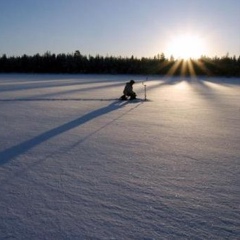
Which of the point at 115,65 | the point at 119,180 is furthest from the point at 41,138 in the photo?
the point at 115,65

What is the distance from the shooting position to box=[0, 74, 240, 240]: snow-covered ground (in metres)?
2.04

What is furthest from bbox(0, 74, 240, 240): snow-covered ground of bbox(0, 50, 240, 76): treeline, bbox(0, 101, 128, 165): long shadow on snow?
bbox(0, 50, 240, 76): treeline

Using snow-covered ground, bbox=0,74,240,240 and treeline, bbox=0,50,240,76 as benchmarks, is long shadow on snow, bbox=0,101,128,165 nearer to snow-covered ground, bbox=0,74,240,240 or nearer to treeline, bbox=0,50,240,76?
snow-covered ground, bbox=0,74,240,240

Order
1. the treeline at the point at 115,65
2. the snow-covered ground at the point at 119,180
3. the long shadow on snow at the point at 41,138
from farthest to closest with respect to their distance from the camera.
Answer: the treeline at the point at 115,65 → the long shadow on snow at the point at 41,138 → the snow-covered ground at the point at 119,180

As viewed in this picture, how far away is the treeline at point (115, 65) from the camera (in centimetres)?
2411

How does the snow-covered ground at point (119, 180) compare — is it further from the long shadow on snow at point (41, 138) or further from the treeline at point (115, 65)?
the treeline at point (115, 65)

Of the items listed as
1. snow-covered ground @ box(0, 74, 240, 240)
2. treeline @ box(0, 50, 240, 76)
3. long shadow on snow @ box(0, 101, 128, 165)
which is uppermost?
treeline @ box(0, 50, 240, 76)

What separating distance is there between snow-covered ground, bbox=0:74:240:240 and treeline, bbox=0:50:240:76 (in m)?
19.6

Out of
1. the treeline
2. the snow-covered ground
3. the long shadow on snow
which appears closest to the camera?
the snow-covered ground

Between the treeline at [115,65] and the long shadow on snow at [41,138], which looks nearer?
the long shadow on snow at [41,138]

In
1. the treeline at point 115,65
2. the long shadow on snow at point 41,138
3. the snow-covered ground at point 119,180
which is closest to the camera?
the snow-covered ground at point 119,180

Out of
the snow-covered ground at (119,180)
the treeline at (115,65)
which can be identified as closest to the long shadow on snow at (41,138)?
the snow-covered ground at (119,180)

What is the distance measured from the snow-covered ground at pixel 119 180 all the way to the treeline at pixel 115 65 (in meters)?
19.6

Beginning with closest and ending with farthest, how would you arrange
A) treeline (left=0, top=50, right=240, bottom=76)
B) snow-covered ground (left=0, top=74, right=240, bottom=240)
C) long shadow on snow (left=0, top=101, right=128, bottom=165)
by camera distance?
1. snow-covered ground (left=0, top=74, right=240, bottom=240)
2. long shadow on snow (left=0, top=101, right=128, bottom=165)
3. treeline (left=0, top=50, right=240, bottom=76)
